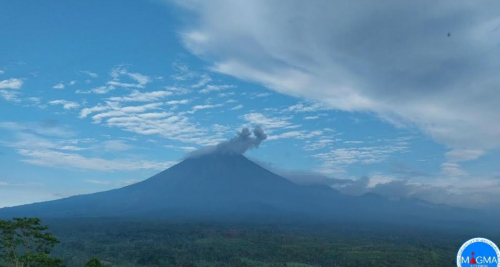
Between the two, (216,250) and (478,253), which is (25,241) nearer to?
(478,253)

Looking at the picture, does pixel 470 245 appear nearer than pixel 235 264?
Yes

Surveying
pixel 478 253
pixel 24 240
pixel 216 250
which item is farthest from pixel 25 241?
pixel 216 250

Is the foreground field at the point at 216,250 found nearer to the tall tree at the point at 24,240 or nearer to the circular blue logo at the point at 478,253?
the tall tree at the point at 24,240

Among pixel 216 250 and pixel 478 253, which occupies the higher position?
pixel 478 253

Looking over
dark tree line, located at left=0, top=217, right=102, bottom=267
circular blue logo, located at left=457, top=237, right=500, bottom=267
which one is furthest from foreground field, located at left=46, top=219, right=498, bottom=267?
circular blue logo, located at left=457, top=237, right=500, bottom=267

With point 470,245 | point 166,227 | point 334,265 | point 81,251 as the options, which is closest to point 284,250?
point 334,265

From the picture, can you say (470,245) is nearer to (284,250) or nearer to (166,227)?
(284,250)

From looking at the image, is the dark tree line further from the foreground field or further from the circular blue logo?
the foreground field

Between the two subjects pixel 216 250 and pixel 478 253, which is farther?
pixel 216 250

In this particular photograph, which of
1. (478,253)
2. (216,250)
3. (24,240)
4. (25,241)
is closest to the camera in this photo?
(478,253)

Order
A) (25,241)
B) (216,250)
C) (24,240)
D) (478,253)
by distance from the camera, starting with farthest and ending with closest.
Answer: (216,250) → (24,240) → (25,241) → (478,253)

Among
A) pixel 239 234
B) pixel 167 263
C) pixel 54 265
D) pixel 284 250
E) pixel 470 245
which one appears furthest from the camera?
pixel 239 234
